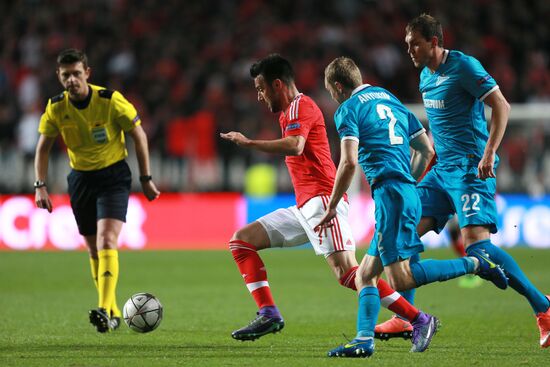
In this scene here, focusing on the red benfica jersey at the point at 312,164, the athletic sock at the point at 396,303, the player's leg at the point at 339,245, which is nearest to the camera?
the athletic sock at the point at 396,303

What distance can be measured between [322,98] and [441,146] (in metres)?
12.7

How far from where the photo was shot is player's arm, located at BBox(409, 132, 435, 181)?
279 inches

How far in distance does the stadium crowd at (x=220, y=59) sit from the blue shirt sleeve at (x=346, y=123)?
11780 millimetres

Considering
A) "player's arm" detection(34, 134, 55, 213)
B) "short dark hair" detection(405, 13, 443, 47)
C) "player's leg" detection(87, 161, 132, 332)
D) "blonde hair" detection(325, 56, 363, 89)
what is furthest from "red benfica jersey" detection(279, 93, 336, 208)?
"player's arm" detection(34, 134, 55, 213)

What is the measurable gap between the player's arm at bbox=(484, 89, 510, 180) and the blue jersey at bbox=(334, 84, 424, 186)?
0.50 meters

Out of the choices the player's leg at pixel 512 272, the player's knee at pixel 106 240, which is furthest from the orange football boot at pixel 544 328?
the player's knee at pixel 106 240

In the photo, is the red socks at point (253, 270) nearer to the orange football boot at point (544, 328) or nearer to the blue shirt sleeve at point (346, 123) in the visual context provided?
the blue shirt sleeve at point (346, 123)

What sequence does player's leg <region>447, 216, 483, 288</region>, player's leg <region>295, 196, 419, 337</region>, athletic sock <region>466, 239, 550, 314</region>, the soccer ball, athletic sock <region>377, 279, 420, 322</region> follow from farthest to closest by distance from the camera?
player's leg <region>447, 216, 483, 288</region> → the soccer ball → player's leg <region>295, 196, 419, 337</region> → athletic sock <region>466, 239, 550, 314</region> → athletic sock <region>377, 279, 420, 322</region>

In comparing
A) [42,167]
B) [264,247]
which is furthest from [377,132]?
[42,167]

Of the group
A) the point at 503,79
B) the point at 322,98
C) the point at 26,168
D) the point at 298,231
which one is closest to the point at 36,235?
the point at 26,168

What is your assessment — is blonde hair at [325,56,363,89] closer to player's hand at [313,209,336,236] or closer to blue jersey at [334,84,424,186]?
blue jersey at [334,84,424,186]

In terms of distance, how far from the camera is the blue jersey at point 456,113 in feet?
23.7

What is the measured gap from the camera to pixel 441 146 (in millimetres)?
7410

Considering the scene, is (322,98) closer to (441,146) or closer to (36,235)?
(36,235)
